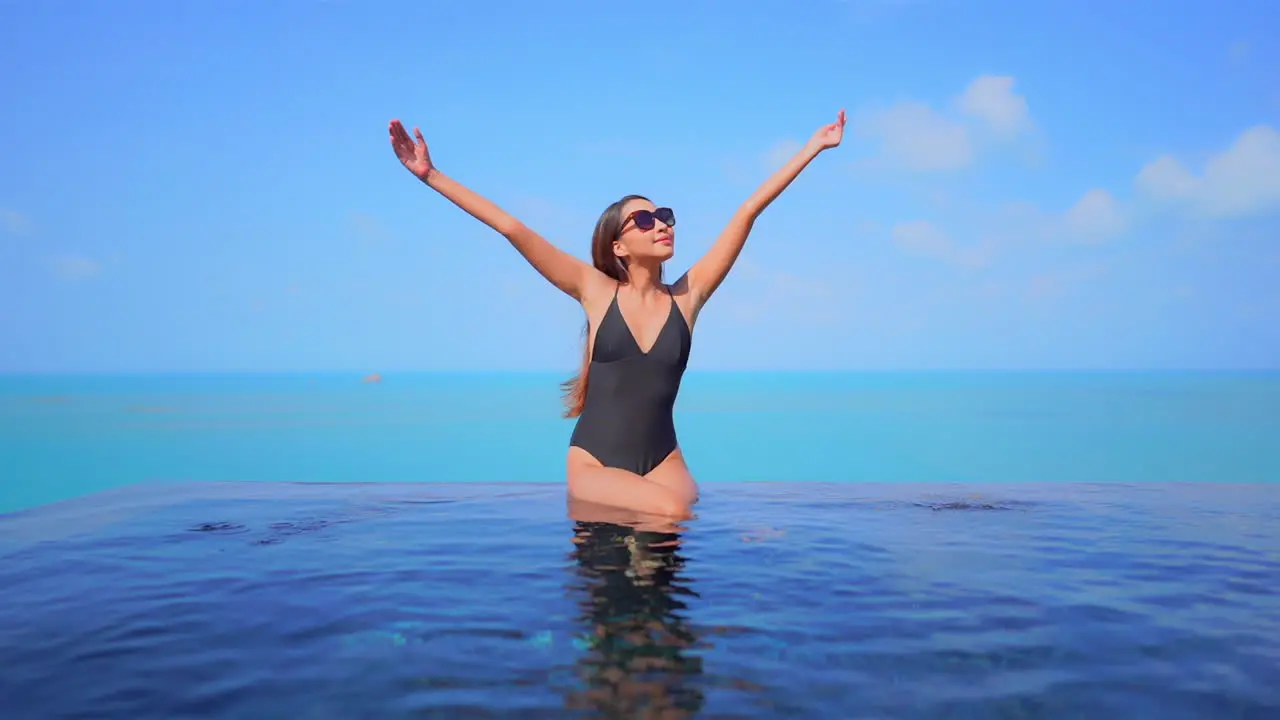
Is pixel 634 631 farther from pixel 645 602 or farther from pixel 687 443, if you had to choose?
pixel 687 443

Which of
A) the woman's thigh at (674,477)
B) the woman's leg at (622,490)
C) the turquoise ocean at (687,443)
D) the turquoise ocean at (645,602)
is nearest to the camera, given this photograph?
the turquoise ocean at (645,602)

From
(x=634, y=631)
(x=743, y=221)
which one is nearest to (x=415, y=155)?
(x=743, y=221)

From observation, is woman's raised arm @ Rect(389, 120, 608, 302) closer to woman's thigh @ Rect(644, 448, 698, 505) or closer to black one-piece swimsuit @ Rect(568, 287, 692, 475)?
black one-piece swimsuit @ Rect(568, 287, 692, 475)

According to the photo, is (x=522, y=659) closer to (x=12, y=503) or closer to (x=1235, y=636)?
(x=1235, y=636)

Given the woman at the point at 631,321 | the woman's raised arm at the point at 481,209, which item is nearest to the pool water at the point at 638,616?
the woman at the point at 631,321

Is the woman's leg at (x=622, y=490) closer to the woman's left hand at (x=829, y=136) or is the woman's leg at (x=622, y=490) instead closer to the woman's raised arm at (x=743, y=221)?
the woman's raised arm at (x=743, y=221)

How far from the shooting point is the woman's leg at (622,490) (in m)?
5.15

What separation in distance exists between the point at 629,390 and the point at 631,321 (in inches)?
16.4

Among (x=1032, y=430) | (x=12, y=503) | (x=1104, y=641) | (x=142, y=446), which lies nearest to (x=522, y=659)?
(x=1104, y=641)

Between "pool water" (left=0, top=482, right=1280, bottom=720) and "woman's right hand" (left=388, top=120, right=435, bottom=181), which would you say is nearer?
"pool water" (left=0, top=482, right=1280, bottom=720)

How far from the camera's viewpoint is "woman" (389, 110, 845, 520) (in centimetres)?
535

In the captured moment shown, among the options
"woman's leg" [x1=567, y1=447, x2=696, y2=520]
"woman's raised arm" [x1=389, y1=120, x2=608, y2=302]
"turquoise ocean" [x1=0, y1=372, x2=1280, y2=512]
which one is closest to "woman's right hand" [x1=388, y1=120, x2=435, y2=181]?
"woman's raised arm" [x1=389, y1=120, x2=608, y2=302]

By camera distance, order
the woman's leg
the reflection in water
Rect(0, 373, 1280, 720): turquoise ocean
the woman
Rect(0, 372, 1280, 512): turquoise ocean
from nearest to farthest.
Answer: the reflection in water < Rect(0, 373, 1280, 720): turquoise ocean < the woman's leg < the woman < Rect(0, 372, 1280, 512): turquoise ocean

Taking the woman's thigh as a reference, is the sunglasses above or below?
above
